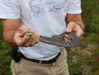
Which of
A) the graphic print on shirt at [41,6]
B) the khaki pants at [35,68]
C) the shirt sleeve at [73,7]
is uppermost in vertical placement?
the graphic print on shirt at [41,6]

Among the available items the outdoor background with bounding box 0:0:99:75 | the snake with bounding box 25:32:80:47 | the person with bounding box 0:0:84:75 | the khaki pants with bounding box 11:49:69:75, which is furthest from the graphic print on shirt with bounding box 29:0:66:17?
the outdoor background with bounding box 0:0:99:75

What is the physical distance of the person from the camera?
179 cm

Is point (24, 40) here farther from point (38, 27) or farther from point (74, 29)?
point (74, 29)

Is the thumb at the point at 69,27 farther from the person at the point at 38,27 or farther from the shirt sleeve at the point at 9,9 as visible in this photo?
the shirt sleeve at the point at 9,9

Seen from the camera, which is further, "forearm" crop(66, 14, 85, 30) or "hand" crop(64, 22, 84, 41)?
"forearm" crop(66, 14, 85, 30)

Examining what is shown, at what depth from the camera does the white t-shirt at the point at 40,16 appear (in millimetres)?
1795

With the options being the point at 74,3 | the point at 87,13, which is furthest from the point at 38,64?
the point at 87,13

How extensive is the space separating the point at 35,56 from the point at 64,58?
47cm

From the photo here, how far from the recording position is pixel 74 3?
2141 millimetres

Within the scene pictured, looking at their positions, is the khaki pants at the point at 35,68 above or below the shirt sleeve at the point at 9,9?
below

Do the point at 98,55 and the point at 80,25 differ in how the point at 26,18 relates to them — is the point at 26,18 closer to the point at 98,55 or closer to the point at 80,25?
the point at 80,25

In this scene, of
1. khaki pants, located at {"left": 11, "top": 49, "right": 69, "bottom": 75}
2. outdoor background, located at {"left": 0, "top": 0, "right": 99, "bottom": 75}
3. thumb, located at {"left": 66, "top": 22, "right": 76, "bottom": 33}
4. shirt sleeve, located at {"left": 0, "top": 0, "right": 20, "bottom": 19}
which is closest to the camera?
shirt sleeve, located at {"left": 0, "top": 0, "right": 20, "bottom": 19}

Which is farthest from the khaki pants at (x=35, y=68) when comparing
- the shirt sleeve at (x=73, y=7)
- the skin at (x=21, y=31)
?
the shirt sleeve at (x=73, y=7)

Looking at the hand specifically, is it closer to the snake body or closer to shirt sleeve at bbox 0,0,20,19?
the snake body
